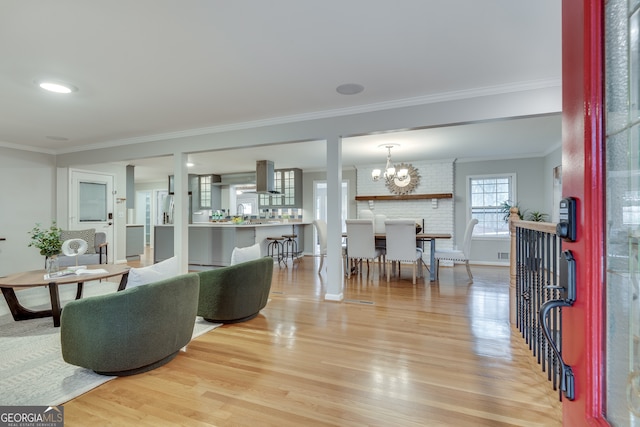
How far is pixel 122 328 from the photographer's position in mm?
2020

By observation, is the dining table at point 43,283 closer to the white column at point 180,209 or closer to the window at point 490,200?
the white column at point 180,209

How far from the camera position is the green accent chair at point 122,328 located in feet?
6.50

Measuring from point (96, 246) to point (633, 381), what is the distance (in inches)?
241

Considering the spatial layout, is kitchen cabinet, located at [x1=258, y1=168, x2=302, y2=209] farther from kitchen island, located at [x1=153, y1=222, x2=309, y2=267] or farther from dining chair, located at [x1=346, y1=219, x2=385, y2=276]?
dining chair, located at [x1=346, y1=219, x2=385, y2=276]

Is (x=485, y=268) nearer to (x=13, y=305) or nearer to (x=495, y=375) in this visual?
(x=495, y=375)

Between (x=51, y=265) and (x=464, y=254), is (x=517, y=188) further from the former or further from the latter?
(x=51, y=265)

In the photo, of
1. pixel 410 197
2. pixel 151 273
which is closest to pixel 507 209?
pixel 410 197

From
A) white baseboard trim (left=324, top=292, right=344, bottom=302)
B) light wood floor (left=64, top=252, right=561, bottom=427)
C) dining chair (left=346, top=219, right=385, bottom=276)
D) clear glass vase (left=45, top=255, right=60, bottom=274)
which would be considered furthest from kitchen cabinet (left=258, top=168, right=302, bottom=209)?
clear glass vase (left=45, top=255, right=60, bottom=274)

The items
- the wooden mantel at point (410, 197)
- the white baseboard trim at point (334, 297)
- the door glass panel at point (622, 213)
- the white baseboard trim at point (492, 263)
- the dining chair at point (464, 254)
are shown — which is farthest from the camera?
the wooden mantel at point (410, 197)

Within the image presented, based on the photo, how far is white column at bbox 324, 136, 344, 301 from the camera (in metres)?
4.02

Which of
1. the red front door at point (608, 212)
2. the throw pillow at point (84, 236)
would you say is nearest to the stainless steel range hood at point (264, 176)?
the throw pillow at point (84, 236)

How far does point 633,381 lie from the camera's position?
Result: 0.62 meters

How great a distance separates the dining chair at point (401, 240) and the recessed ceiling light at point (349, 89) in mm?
2187

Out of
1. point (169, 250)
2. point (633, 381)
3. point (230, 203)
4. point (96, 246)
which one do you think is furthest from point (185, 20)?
point (230, 203)
